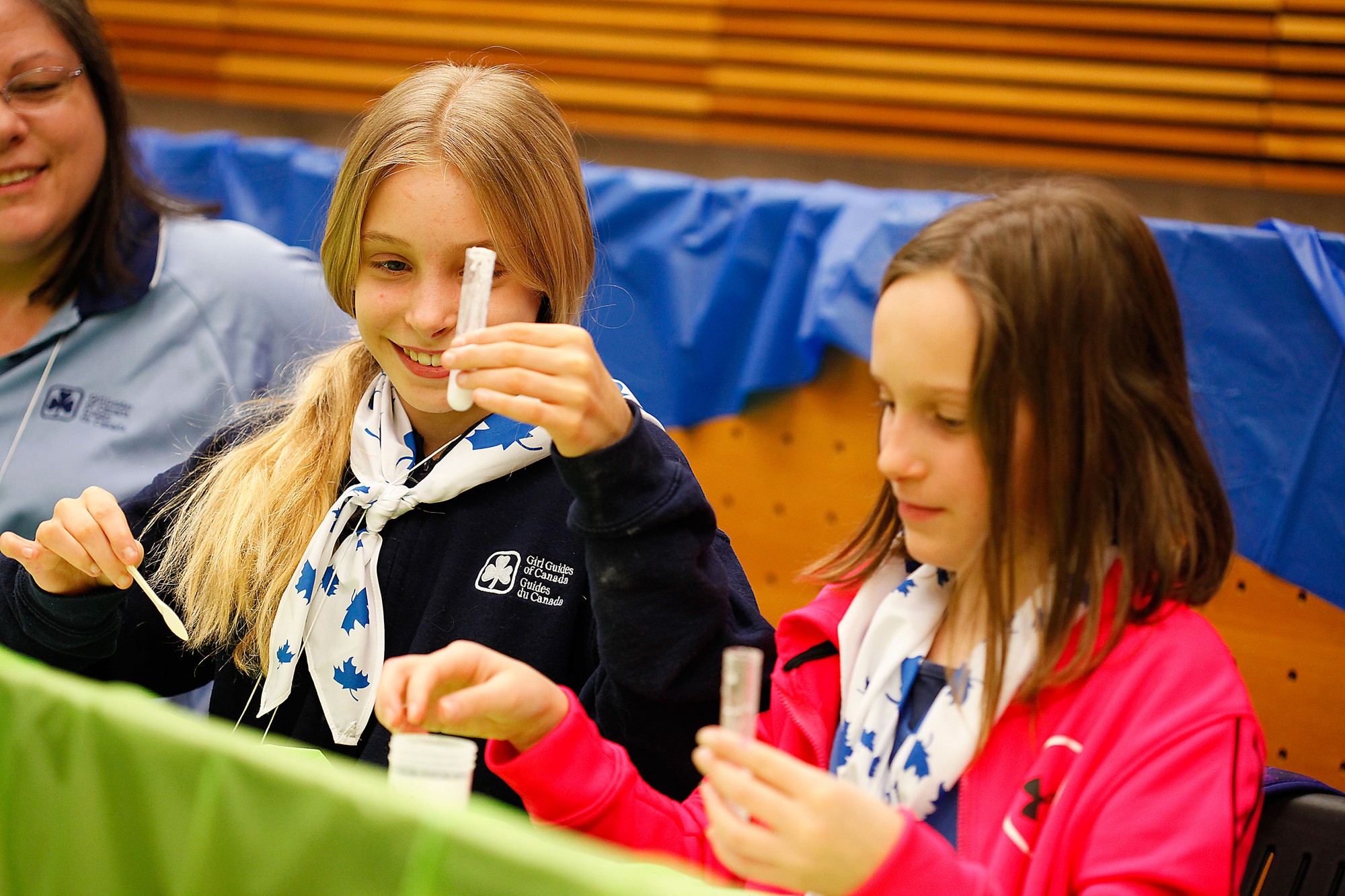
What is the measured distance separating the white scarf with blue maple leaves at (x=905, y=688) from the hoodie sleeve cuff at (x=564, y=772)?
0.64 ft

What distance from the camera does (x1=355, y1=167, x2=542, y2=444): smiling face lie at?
1131 mm

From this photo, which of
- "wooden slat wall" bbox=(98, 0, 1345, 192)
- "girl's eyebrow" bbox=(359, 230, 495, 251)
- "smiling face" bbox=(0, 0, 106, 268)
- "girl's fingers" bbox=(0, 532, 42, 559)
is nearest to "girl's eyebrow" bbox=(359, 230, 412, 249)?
"girl's eyebrow" bbox=(359, 230, 495, 251)

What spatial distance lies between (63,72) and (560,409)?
1.26m

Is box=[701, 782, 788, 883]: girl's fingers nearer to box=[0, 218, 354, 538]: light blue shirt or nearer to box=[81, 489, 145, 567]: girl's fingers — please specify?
box=[81, 489, 145, 567]: girl's fingers

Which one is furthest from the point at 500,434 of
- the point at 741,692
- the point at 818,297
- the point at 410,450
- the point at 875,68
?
the point at 875,68

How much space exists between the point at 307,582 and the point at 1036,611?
0.73 meters

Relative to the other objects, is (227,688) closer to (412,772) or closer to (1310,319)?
(412,772)

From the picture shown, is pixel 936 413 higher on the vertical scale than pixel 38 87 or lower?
lower

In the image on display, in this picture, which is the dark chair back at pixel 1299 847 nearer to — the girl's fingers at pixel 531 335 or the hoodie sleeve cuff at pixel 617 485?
the hoodie sleeve cuff at pixel 617 485

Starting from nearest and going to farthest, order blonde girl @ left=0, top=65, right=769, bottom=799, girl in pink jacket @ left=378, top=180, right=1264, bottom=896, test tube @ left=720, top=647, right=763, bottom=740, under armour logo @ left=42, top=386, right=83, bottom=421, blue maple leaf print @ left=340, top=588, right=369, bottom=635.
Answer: test tube @ left=720, top=647, right=763, bottom=740 < girl in pink jacket @ left=378, top=180, right=1264, bottom=896 < blonde girl @ left=0, top=65, right=769, bottom=799 < blue maple leaf print @ left=340, top=588, right=369, bottom=635 < under armour logo @ left=42, top=386, right=83, bottom=421

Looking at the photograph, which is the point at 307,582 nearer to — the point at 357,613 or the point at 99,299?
the point at 357,613

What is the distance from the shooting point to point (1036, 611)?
89 centimetres

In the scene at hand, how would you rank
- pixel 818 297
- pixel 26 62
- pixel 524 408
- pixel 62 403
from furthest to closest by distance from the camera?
pixel 818 297 → pixel 62 403 → pixel 26 62 → pixel 524 408

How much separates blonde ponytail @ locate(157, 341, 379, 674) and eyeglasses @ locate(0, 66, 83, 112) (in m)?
0.73
